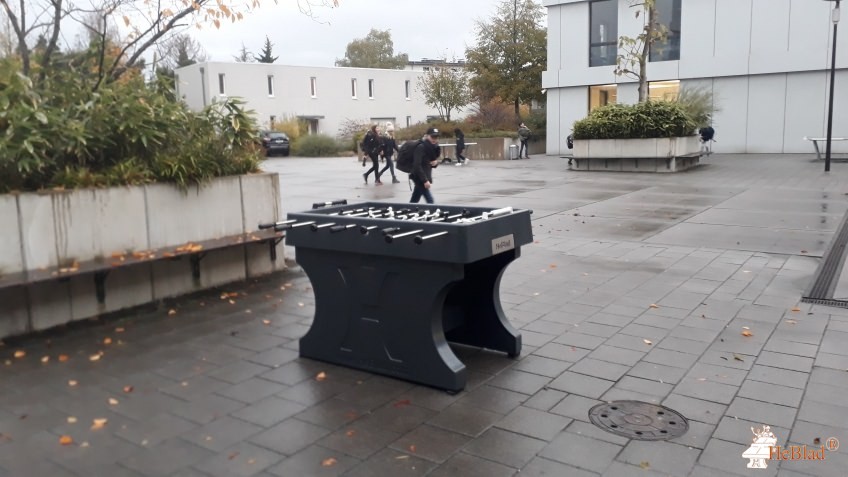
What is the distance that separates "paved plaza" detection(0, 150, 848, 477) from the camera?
394 cm

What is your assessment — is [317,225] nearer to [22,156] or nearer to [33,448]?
[33,448]

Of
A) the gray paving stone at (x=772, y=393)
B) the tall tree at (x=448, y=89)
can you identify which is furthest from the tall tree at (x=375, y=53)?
the gray paving stone at (x=772, y=393)

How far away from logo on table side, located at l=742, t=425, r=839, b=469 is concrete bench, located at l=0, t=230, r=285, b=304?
17.5 ft

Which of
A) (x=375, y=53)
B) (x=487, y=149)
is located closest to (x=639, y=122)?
(x=487, y=149)

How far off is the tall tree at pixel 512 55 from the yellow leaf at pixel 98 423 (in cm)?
4178

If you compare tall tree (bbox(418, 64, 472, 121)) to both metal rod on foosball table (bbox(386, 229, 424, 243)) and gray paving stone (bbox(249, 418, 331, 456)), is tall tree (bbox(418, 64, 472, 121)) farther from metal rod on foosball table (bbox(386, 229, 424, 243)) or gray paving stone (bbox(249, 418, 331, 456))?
gray paving stone (bbox(249, 418, 331, 456))

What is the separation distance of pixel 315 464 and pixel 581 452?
4.73ft

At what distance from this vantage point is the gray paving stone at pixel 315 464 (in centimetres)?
378

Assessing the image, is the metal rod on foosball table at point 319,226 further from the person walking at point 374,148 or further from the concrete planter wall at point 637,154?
the concrete planter wall at point 637,154

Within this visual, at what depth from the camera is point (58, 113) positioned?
6980 millimetres

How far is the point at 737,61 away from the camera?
30547 mm

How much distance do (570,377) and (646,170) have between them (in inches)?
753

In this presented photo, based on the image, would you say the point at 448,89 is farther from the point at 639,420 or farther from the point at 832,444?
the point at 832,444

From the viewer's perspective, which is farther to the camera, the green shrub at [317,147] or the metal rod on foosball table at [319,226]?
the green shrub at [317,147]
